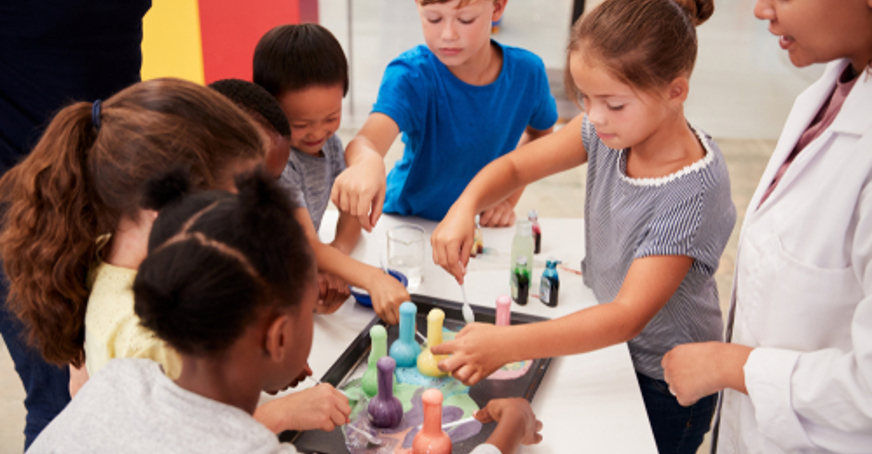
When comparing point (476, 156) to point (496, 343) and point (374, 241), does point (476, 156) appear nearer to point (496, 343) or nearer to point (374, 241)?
point (374, 241)

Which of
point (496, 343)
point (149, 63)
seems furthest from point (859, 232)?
point (149, 63)

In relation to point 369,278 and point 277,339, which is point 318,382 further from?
point 277,339

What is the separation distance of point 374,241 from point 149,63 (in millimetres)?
1941

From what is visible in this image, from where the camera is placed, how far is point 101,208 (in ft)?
2.95

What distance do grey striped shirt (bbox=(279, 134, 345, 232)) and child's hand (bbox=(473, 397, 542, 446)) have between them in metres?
0.64

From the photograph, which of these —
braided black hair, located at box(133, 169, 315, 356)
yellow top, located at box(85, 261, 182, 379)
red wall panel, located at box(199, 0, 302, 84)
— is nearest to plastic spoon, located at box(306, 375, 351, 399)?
yellow top, located at box(85, 261, 182, 379)

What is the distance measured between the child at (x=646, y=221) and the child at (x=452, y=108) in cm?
41

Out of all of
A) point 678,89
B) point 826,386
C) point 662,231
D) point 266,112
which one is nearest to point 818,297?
point 826,386

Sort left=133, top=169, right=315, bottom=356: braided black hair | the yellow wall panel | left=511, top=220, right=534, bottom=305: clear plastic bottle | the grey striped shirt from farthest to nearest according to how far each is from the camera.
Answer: the yellow wall panel → the grey striped shirt → left=511, top=220, right=534, bottom=305: clear plastic bottle → left=133, top=169, right=315, bottom=356: braided black hair

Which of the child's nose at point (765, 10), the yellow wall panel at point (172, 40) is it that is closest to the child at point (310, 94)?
the child's nose at point (765, 10)

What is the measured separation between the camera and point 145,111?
878 mm

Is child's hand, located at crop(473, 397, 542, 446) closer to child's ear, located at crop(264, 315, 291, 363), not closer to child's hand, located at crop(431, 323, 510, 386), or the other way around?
child's hand, located at crop(431, 323, 510, 386)

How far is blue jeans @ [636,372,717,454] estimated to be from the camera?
3.88 feet

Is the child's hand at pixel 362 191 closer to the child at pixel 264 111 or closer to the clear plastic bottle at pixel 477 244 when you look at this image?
the child at pixel 264 111
